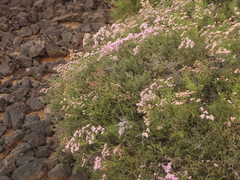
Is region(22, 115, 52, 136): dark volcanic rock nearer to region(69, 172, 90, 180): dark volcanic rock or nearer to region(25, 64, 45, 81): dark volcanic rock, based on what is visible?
region(69, 172, 90, 180): dark volcanic rock

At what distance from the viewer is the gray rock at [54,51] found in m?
8.29

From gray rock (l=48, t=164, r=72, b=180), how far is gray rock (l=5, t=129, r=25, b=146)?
50.8 inches

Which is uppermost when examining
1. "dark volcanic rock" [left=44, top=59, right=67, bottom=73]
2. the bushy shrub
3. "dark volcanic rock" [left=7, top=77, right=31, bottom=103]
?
the bushy shrub

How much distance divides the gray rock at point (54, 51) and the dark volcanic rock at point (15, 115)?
7.99ft

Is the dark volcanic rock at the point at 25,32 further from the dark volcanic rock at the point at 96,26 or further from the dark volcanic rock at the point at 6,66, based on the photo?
the dark volcanic rock at the point at 96,26

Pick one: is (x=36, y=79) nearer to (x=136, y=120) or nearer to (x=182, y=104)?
(x=136, y=120)

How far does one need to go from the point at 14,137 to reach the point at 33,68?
9.51 ft

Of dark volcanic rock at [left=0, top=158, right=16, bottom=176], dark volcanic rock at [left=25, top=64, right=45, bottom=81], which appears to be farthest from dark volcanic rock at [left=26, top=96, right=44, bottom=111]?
dark volcanic rock at [left=0, top=158, right=16, bottom=176]

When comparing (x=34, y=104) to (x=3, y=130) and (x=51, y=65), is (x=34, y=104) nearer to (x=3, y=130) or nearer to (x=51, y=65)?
(x=3, y=130)

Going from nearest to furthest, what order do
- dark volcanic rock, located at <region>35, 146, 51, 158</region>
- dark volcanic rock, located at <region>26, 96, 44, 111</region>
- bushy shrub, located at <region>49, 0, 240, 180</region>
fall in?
bushy shrub, located at <region>49, 0, 240, 180</region> < dark volcanic rock, located at <region>35, 146, 51, 158</region> < dark volcanic rock, located at <region>26, 96, 44, 111</region>

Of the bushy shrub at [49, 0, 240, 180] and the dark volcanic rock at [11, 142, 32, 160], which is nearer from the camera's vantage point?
the bushy shrub at [49, 0, 240, 180]

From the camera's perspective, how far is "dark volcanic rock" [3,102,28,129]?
569 cm

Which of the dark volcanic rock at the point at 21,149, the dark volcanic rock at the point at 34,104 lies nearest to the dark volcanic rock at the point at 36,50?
the dark volcanic rock at the point at 34,104

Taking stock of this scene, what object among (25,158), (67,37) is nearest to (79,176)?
(25,158)
